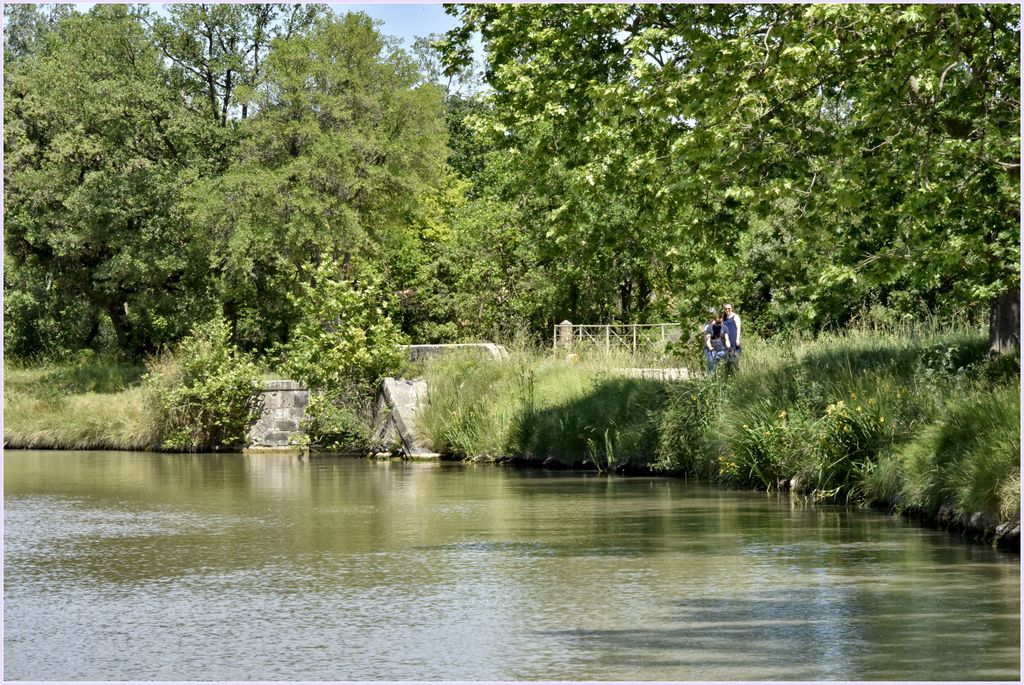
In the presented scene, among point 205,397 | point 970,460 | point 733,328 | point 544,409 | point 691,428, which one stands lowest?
A: point 970,460

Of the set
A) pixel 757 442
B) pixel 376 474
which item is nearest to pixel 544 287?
pixel 376 474

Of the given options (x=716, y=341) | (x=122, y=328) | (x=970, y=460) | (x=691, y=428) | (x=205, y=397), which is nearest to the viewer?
(x=970, y=460)

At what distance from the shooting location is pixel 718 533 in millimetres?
12734

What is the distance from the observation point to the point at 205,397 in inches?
1106

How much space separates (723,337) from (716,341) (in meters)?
0.46

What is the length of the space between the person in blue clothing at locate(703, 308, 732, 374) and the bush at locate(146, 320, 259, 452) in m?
10.1

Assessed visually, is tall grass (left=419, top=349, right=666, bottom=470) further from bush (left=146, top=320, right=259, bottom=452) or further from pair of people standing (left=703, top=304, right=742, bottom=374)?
bush (left=146, top=320, right=259, bottom=452)

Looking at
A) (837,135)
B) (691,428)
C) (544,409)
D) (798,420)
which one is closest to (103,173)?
(544,409)

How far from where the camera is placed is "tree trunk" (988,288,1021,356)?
16766mm

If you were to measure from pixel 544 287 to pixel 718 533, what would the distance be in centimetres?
2888

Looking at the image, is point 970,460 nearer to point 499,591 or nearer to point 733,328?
point 499,591

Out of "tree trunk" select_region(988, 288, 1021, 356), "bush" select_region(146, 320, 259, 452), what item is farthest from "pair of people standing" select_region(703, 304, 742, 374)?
"bush" select_region(146, 320, 259, 452)

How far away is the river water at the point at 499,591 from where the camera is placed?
7445mm

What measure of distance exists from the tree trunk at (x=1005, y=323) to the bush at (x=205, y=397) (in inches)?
625
